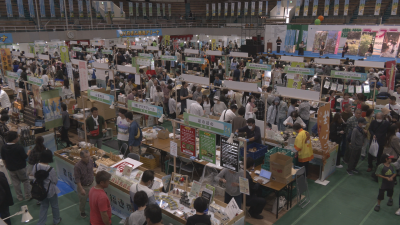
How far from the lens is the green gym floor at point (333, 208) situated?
6.09 metres

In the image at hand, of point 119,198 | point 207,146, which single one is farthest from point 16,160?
point 207,146

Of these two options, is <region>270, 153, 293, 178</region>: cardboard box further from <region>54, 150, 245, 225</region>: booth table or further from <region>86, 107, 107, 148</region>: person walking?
<region>86, 107, 107, 148</region>: person walking

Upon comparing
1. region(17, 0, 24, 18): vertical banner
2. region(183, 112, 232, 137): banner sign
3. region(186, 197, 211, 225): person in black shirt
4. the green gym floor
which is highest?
region(17, 0, 24, 18): vertical banner

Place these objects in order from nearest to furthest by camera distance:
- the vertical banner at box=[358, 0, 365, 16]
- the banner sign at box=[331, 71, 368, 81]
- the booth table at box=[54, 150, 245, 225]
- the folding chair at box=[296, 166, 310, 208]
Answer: the booth table at box=[54, 150, 245, 225] → the folding chair at box=[296, 166, 310, 208] → the banner sign at box=[331, 71, 368, 81] → the vertical banner at box=[358, 0, 365, 16]

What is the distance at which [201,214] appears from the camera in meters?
4.19

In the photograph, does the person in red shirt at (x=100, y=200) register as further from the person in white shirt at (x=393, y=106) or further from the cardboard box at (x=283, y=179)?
the person in white shirt at (x=393, y=106)

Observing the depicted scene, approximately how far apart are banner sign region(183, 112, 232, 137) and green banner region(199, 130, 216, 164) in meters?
0.23

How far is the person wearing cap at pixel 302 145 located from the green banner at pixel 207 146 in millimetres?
2424

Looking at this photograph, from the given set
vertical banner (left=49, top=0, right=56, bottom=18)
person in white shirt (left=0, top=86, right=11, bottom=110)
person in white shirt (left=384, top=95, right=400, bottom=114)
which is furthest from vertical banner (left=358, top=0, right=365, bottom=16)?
vertical banner (left=49, top=0, right=56, bottom=18)

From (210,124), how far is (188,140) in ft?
2.66

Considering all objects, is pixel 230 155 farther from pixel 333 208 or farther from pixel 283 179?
pixel 333 208

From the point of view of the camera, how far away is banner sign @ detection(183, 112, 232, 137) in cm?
498

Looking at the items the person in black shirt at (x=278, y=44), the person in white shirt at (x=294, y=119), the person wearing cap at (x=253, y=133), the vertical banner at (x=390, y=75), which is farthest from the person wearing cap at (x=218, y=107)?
the person in black shirt at (x=278, y=44)

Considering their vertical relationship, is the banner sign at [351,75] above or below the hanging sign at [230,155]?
above
